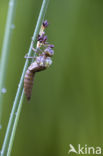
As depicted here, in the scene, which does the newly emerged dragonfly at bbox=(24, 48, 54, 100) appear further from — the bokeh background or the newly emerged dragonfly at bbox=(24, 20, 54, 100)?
Answer: the bokeh background

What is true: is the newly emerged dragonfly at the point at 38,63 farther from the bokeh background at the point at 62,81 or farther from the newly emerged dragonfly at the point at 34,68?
the bokeh background at the point at 62,81

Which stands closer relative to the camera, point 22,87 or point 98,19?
point 22,87

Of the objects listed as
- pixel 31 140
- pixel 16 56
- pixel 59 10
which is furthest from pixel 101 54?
pixel 31 140

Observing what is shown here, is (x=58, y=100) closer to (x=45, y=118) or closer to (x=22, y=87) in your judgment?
(x=45, y=118)

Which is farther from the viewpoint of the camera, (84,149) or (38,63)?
(84,149)

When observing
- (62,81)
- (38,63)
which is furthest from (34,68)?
(62,81)

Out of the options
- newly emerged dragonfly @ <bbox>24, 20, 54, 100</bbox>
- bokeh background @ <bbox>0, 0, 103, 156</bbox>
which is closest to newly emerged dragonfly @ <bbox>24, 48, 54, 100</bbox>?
newly emerged dragonfly @ <bbox>24, 20, 54, 100</bbox>

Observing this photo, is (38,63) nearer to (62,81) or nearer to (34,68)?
(34,68)

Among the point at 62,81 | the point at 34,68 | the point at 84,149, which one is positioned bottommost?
the point at 84,149

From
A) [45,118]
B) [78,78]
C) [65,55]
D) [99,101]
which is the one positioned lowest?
[45,118]
